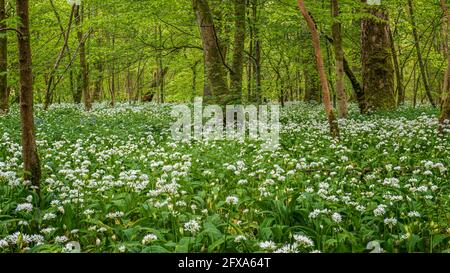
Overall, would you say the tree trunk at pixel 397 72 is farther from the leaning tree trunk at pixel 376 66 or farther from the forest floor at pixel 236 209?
the forest floor at pixel 236 209

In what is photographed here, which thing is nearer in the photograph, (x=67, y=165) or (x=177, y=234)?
(x=177, y=234)

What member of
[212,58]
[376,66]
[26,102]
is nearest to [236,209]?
[26,102]

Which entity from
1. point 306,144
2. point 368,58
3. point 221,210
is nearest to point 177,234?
point 221,210

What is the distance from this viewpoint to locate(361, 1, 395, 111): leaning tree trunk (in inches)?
628

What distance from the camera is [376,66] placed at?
16.0m

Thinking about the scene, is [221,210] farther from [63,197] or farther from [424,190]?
[424,190]

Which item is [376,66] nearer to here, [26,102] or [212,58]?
[212,58]

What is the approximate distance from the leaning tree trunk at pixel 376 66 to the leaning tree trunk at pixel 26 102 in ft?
43.8

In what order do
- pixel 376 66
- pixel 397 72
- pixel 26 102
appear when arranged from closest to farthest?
1. pixel 26 102
2. pixel 376 66
3. pixel 397 72

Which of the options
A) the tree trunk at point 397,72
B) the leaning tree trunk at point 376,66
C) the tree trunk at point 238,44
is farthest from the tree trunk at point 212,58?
the tree trunk at point 397,72

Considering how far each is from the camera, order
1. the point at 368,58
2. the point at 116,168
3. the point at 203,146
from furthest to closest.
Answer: the point at 368,58
the point at 203,146
the point at 116,168

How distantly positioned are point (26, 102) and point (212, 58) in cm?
876
